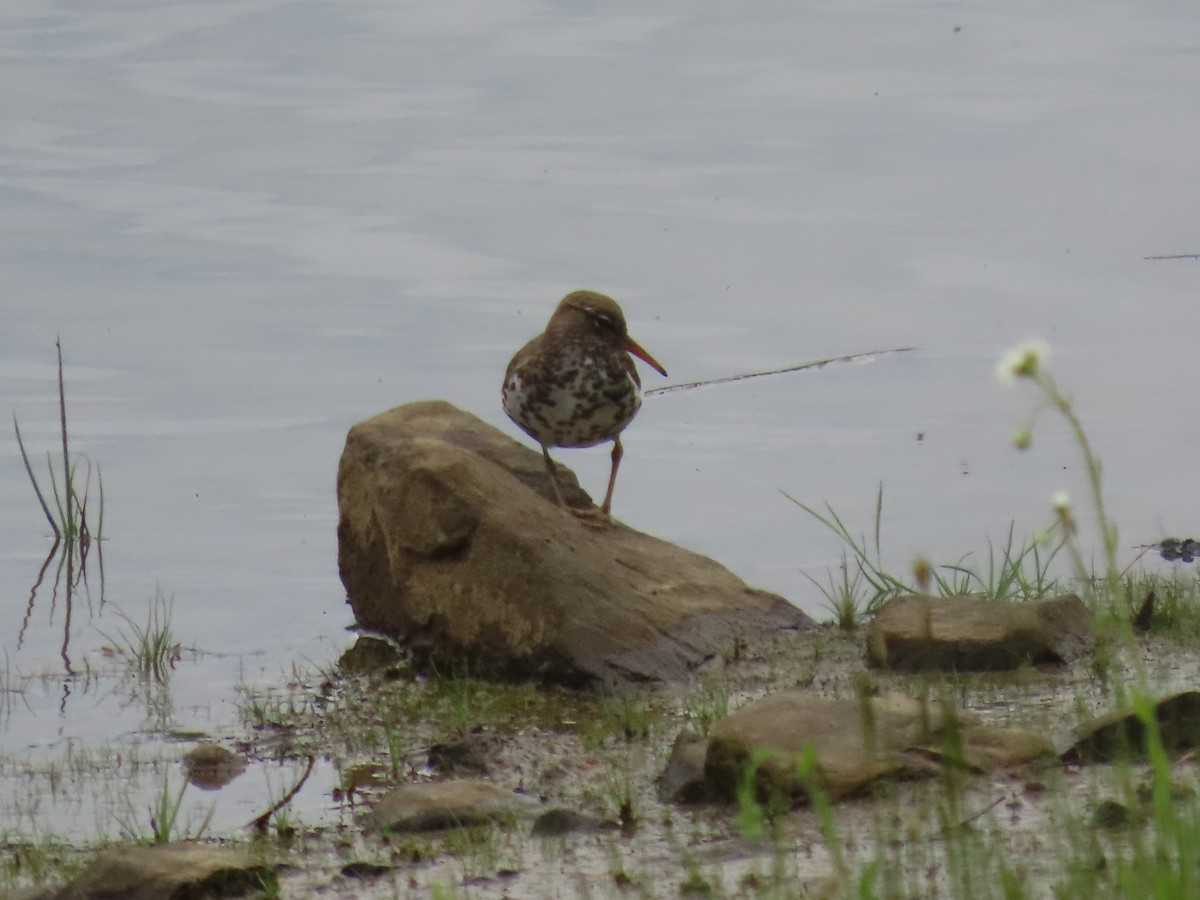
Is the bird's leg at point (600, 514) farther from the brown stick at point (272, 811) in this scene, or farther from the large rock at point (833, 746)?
the brown stick at point (272, 811)

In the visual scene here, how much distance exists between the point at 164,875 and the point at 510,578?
302cm

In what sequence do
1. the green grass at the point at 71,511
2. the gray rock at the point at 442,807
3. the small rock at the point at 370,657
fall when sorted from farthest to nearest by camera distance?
the green grass at the point at 71,511, the small rock at the point at 370,657, the gray rock at the point at 442,807

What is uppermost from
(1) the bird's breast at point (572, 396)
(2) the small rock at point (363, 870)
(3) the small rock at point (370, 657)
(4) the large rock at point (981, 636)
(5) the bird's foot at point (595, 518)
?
(1) the bird's breast at point (572, 396)

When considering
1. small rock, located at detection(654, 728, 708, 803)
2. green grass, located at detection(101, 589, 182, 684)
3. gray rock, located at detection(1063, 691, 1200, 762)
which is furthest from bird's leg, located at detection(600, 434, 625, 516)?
gray rock, located at detection(1063, 691, 1200, 762)

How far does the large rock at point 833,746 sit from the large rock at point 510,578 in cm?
188

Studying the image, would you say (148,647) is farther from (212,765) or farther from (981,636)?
(981,636)

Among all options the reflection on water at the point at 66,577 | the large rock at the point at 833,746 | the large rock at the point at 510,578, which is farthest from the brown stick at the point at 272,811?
the reflection on water at the point at 66,577

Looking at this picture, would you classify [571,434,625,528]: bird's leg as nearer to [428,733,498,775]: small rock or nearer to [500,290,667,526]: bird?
[500,290,667,526]: bird

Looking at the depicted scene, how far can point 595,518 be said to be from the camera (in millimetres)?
8703

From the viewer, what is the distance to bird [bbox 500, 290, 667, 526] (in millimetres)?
8328

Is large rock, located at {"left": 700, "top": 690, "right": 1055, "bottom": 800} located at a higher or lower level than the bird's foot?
lower

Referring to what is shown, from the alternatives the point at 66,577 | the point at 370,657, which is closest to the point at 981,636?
the point at 370,657

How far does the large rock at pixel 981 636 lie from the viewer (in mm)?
6949

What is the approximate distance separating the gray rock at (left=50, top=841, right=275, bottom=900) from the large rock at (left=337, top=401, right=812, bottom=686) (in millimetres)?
2610
